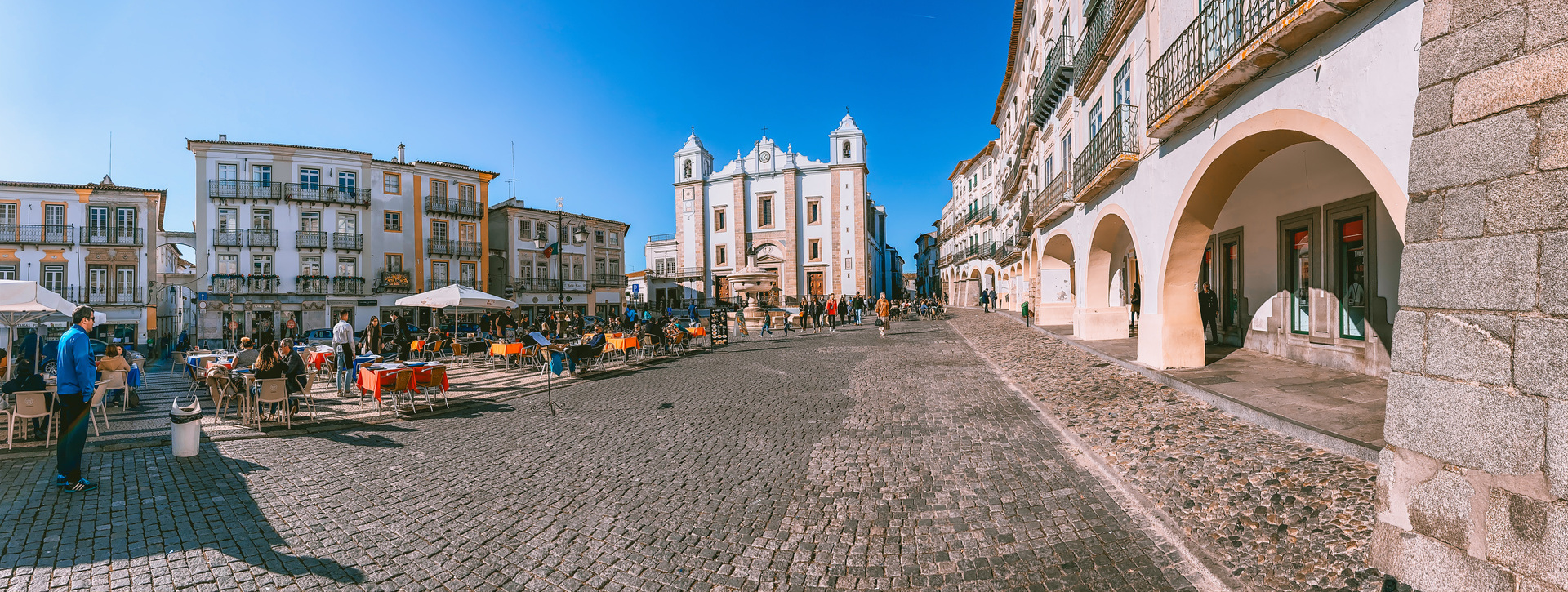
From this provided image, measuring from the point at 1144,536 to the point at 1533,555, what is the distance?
1.49 metres

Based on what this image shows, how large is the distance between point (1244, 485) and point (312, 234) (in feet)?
129

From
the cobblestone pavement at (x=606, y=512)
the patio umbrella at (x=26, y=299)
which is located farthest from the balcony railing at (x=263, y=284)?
the cobblestone pavement at (x=606, y=512)

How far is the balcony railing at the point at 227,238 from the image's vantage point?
29.5 meters

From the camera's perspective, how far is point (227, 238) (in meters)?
29.8

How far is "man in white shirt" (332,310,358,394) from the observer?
9.69 meters

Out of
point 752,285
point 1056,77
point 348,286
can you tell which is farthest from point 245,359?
point 752,285

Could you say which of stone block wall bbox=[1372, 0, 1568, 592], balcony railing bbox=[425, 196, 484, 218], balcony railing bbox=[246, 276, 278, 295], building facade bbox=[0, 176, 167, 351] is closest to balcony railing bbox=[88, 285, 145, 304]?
building facade bbox=[0, 176, 167, 351]

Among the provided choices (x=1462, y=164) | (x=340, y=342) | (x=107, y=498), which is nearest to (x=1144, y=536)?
(x=1462, y=164)

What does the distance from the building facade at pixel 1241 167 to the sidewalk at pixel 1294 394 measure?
0.40 m

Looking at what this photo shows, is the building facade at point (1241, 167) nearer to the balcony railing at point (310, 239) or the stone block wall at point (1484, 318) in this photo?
the stone block wall at point (1484, 318)

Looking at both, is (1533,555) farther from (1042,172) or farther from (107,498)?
(1042,172)

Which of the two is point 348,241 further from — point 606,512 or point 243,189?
point 606,512

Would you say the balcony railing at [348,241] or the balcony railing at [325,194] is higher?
the balcony railing at [325,194]

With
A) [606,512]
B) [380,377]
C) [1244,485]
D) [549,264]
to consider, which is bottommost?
[606,512]
